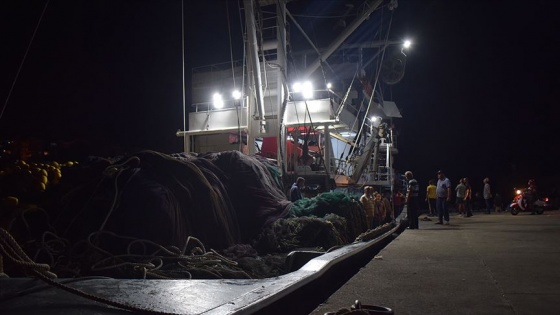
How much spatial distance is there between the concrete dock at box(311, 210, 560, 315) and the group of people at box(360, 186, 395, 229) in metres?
6.21

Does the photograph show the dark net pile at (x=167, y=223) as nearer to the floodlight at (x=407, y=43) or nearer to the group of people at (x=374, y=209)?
the group of people at (x=374, y=209)

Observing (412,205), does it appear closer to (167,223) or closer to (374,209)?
(374,209)

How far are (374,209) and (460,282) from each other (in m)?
9.79

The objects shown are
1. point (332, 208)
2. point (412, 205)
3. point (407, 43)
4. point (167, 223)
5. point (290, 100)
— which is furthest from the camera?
point (407, 43)

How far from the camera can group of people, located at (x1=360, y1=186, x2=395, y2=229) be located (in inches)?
475

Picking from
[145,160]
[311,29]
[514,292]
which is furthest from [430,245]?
[311,29]

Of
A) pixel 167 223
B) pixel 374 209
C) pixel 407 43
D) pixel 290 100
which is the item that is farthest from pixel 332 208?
pixel 407 43

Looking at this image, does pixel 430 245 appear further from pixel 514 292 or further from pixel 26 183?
pixel 26 183

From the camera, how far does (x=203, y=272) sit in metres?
4.73

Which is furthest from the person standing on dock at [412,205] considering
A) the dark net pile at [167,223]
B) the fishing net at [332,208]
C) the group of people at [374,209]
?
the dark net pile at [167,223]

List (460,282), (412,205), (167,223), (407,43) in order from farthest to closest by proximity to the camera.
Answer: (407,43)
(412,205)
(167,223)
(460,282)

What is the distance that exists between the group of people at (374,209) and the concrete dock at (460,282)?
245 inches

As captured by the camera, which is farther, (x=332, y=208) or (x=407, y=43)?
(x=407, y=43)

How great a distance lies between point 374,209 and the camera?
42.8 ft
